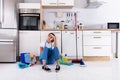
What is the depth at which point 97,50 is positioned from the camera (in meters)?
4.88

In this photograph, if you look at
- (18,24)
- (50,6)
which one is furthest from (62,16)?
(18,24)

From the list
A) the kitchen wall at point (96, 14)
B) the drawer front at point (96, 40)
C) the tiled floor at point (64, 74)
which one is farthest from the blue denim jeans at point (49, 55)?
the kitchen wall at point (96, 14)

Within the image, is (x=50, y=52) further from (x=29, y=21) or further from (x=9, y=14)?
(x=9, y=14)

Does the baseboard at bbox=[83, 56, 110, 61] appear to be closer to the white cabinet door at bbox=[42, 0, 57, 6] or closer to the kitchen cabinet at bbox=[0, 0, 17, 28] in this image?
the white cabinet door at bbox=[42, 0, 57, 6]

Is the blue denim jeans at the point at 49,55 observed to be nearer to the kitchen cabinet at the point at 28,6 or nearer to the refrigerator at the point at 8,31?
the refrigerator at the point at 8,31

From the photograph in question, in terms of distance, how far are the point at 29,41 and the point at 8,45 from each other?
1.67 feet

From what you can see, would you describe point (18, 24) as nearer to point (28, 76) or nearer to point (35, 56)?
point (35, 56)

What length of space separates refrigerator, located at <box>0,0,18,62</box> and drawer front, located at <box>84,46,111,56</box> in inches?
65.4

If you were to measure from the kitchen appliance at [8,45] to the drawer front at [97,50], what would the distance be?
1676 millimetres

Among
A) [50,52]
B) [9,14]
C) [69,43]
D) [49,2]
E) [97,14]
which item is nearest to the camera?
[50,52]

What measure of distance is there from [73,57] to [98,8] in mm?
1707

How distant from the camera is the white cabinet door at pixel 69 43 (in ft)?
15.9

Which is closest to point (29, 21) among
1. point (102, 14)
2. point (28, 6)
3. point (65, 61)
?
point (28, 6)

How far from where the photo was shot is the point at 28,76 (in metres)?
3.29
